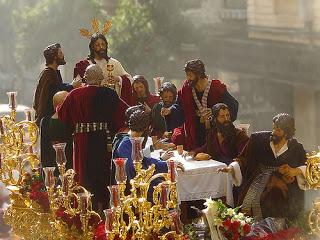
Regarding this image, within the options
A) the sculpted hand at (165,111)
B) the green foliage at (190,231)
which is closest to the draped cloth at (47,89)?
the sculpted hand at (165,111)

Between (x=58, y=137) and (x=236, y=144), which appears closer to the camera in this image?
(x=236, y=144)

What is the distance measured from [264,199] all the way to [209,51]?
26.9 feet

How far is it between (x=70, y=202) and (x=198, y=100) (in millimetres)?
1345

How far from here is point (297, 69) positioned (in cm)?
1375

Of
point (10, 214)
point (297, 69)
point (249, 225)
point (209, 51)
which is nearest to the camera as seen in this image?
point (249, 225)

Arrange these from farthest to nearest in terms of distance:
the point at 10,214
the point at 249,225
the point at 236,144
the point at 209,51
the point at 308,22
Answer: the point at 209,51
the point at 308,22
the point at 10,214
the point at 236,144
the point at 249,225

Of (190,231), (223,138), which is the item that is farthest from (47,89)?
(190,231)

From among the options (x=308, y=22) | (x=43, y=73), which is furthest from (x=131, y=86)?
(x=308, y=22)

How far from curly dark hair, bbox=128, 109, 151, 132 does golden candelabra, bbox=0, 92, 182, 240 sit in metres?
0.40

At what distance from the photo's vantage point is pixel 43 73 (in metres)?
10.1

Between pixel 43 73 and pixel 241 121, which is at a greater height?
pixel 43 73

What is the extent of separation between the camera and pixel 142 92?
995 cm

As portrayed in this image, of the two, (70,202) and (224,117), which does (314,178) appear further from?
(70,202)

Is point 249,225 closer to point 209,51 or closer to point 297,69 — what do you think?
point 297,69
